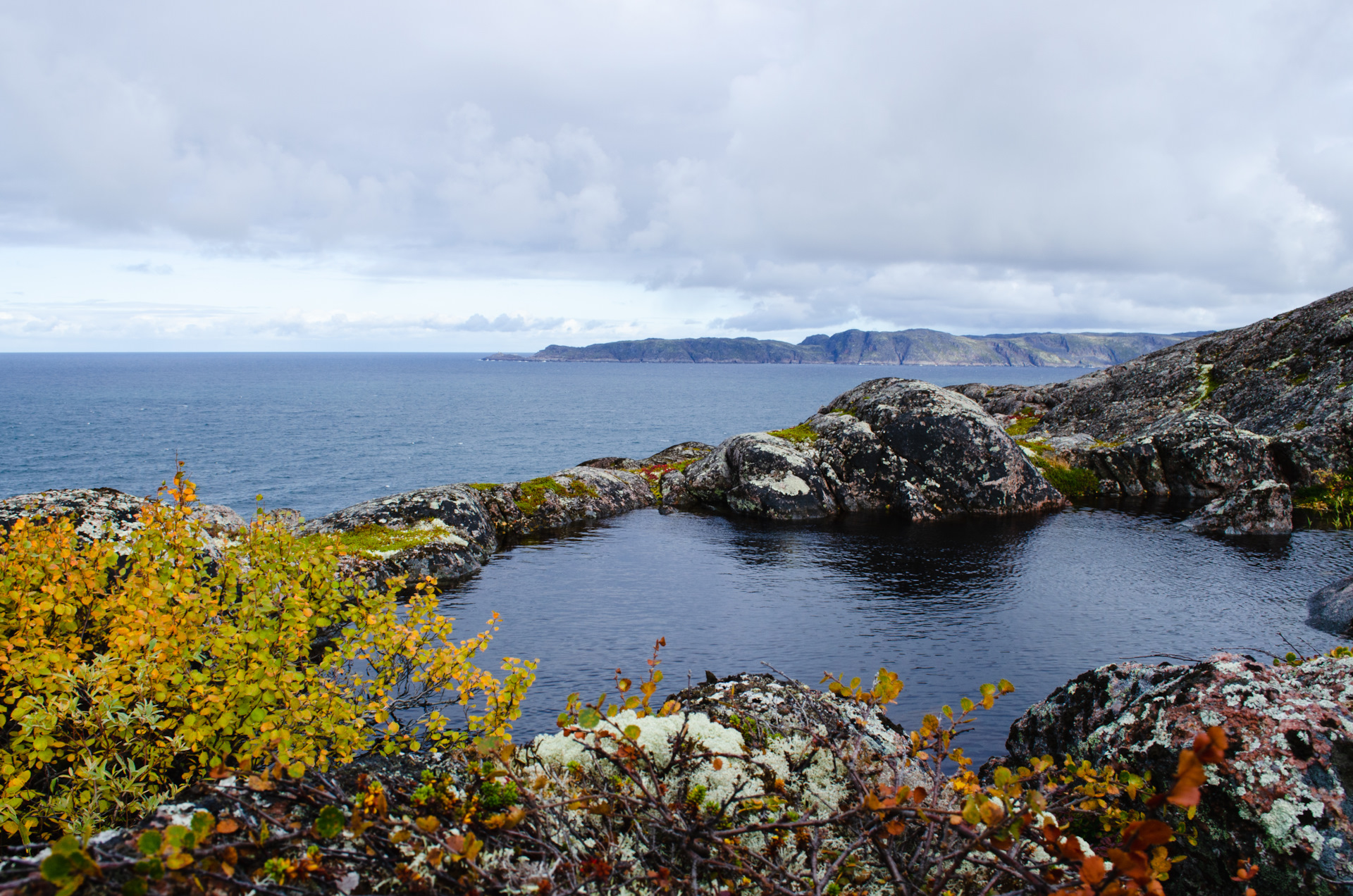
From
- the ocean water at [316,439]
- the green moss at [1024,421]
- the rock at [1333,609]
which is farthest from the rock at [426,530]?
the green moss at [1024,421]

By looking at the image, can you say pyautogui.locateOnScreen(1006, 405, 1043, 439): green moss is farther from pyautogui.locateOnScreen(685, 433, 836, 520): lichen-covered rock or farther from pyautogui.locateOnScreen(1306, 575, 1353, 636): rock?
pyautogui.locateOnScreen(1306, 575, 1353, 636): rock

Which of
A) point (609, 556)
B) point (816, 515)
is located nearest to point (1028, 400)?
point (816, 515)

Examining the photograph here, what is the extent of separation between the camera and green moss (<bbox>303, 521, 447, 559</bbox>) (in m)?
29.2

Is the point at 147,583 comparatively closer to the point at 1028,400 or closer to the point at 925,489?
the point at 925,489

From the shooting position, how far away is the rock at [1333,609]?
69.8 feet

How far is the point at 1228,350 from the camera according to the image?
6109 centimetres

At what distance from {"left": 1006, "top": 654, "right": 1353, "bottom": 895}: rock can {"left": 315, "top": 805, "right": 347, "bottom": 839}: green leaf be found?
33.0ft

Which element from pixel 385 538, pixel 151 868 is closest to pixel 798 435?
pixel 385 538

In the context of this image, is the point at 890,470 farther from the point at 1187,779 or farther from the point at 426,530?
the point at 1187,779

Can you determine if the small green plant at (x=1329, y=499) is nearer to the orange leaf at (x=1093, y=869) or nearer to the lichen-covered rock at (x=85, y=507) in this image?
the orange leaf at (x=1093, y=869)

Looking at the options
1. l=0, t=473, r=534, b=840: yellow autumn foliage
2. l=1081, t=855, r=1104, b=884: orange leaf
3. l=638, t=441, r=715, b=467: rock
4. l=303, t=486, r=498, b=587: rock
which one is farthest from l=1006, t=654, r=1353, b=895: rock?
l=638, t=441, r=715, b=467: rock

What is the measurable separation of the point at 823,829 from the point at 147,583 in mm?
8124

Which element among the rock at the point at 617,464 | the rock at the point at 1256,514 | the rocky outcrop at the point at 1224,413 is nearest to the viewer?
the rock at the point at 1256,514

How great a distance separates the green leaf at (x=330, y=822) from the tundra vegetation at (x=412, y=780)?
17 mm
